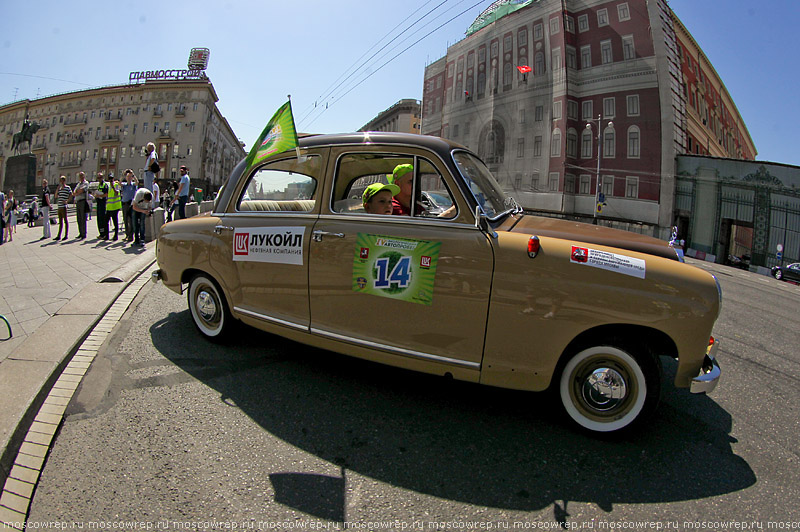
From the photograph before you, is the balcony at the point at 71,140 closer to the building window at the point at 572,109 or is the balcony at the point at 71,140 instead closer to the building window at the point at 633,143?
the building window at the point at 572,109

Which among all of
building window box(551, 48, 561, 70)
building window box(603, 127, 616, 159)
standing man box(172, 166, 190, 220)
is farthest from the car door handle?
building window box(551, 48, 561, 70)

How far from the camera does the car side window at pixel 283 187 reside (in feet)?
11.4

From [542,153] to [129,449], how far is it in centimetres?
4327

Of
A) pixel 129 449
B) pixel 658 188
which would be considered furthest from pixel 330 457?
pixel 658 188

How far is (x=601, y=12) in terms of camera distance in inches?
1588

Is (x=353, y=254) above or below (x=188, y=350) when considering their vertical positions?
above

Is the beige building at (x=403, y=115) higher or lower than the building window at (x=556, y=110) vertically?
higher

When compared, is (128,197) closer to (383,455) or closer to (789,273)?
(383,455)

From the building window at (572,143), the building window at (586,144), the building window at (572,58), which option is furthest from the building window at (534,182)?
the building window at (572,58)

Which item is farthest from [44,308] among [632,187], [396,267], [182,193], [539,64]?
[539,64]

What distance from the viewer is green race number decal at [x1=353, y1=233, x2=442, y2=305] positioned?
2830mm

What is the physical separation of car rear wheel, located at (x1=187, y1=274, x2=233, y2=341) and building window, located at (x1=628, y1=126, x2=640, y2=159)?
41.2 metres

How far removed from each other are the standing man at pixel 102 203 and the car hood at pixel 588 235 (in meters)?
12.0

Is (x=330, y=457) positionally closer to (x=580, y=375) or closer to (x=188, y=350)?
(x=580, y=375)
